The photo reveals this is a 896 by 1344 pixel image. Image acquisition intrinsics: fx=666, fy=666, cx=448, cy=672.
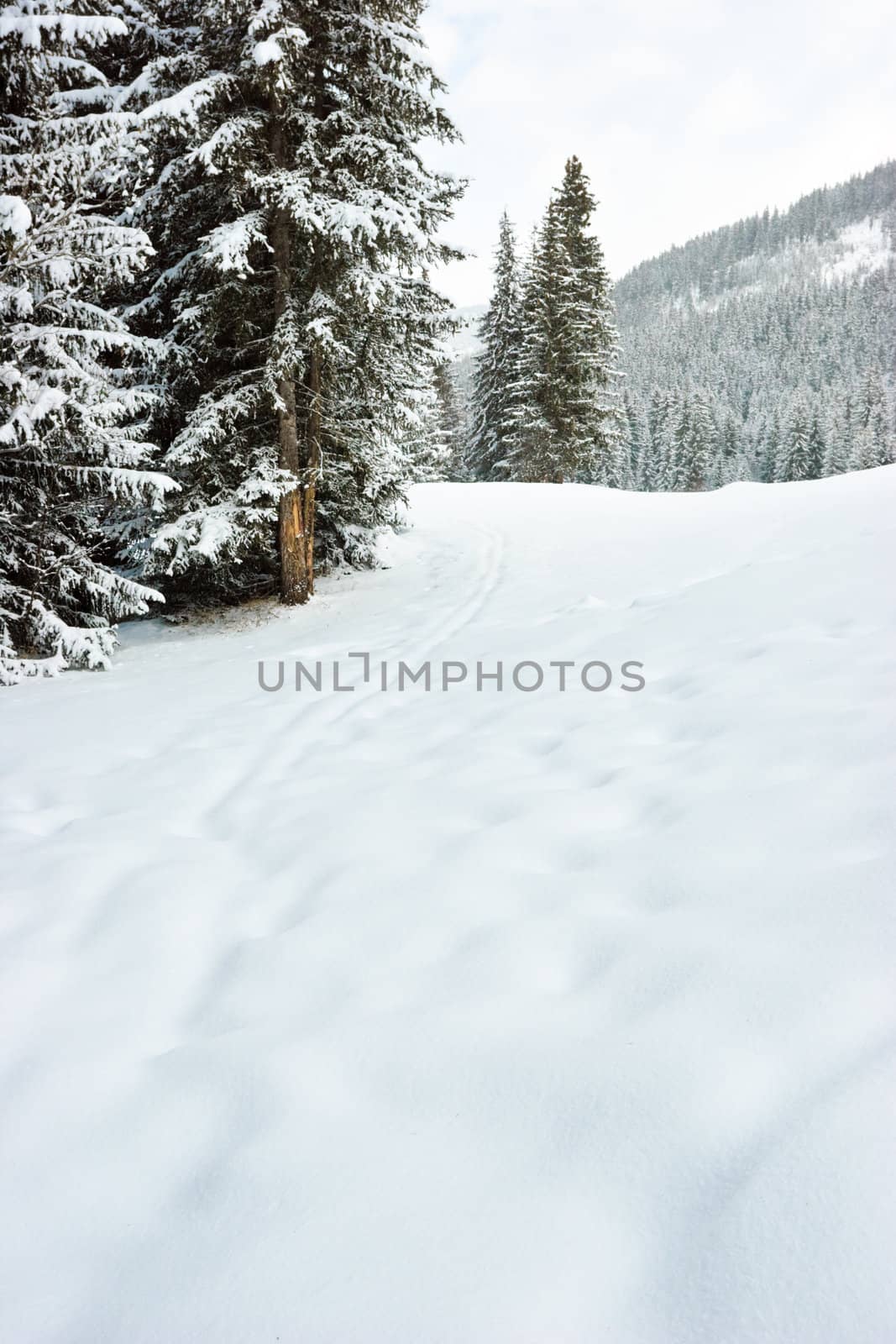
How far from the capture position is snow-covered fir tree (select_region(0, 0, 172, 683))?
6699 mm

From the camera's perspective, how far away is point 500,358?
29641 mm

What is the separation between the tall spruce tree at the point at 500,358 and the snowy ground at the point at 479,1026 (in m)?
24.9

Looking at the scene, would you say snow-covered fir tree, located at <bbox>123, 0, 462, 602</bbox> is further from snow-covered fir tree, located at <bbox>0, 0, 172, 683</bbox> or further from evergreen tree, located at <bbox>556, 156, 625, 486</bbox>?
evergreen tree, located at <bbox>556, 156, 625, 486</bbox>

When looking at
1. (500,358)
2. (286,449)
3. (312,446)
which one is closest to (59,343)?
(286,449)

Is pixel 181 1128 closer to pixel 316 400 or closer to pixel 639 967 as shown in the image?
pixel 639 967

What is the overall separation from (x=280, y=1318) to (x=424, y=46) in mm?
11230

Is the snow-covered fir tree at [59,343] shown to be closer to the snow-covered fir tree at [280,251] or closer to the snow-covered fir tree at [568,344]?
the snow-covered fir tree at [280,251]

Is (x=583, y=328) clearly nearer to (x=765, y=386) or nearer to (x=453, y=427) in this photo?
(x=453, y=427)

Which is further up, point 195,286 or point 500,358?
point 500,358

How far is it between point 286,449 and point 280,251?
248cm

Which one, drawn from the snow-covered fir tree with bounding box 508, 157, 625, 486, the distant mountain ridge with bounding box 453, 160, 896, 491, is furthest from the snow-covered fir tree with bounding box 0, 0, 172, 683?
the snow-covered fir tree with bounding box 508, 157, 625, 486

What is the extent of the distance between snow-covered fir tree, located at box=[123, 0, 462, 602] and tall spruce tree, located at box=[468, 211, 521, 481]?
1776cm

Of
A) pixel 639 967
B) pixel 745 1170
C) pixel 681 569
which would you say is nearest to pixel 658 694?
pixel 639 967

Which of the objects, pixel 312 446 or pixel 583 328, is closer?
pixel 312 446
